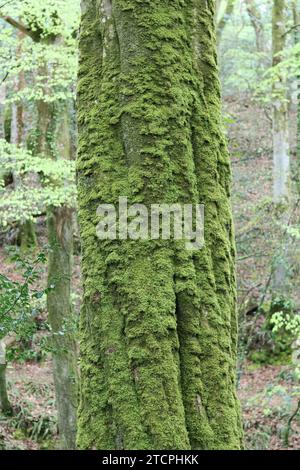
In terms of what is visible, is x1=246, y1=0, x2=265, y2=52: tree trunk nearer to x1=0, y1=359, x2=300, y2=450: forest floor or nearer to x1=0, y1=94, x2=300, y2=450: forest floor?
x1=0, y1=94, x2=300, y2=450: forest floor

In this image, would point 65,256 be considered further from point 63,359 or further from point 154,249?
point 154,249

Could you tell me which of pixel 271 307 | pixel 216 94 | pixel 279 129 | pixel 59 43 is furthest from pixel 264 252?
pixel 216 94

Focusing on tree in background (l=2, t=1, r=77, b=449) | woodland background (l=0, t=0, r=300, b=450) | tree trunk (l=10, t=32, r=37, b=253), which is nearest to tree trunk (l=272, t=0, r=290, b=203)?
woodland background (l=0, t=0, r=300, b=450)

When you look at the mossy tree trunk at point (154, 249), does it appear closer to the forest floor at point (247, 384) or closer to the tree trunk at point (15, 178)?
the forest floor at point (247, 384)

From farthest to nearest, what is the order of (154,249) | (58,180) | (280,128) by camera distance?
(280,128)
(58,180)
(154,249)

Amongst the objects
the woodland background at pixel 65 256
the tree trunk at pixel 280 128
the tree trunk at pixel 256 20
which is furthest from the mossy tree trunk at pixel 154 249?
the tree trunk at pixel 256 20

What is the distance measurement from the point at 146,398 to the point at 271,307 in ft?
32.9

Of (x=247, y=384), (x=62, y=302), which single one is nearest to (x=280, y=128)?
(x=247, y=384)

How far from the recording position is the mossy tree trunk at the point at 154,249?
7.73 feet

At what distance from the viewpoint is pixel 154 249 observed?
2465 millimetres

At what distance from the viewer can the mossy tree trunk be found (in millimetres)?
2357

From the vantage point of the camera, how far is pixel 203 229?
2609 millimetres

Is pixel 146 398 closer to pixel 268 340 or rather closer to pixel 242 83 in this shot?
pixel 268 340

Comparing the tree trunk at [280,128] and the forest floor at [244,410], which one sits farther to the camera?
the tree trunk at [280,128]
